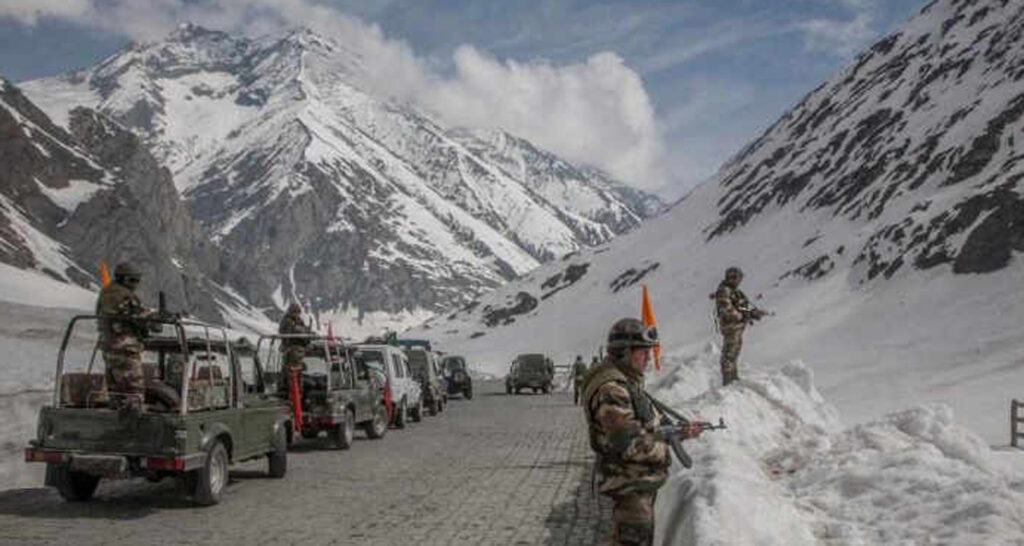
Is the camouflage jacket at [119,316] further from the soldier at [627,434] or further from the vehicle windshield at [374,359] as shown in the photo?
the vehicle windshield at [374,359]

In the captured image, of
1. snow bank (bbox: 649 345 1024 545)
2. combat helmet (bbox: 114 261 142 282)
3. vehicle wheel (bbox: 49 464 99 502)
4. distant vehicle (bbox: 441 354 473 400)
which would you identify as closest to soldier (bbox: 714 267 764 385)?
snow bank (bbox: 649 345 1024 545)

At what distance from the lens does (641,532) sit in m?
6.00

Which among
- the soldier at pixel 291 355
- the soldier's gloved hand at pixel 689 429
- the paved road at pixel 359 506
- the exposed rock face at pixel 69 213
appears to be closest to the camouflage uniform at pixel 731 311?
the paved road at pixel 359 506

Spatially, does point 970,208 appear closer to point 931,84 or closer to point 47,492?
point 931,84

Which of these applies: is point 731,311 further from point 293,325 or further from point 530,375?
point 530,375

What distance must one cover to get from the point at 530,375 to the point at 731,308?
28531 millimetres

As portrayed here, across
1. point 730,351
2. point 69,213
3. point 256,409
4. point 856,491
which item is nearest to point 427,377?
point 730,351

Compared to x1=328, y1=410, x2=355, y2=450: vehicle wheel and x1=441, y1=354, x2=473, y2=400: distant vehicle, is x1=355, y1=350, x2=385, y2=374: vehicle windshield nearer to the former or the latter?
x1=328, y1=410, x2=355, y2=450: vehicle wheel

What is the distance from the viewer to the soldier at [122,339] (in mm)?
10969

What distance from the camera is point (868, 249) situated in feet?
243

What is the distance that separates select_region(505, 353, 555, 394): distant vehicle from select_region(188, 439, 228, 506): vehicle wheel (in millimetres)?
33649

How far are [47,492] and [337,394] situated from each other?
598 cm

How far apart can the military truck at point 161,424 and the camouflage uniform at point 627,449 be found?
6.15 m

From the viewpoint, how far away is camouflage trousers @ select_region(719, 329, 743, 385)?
18.0 meters
